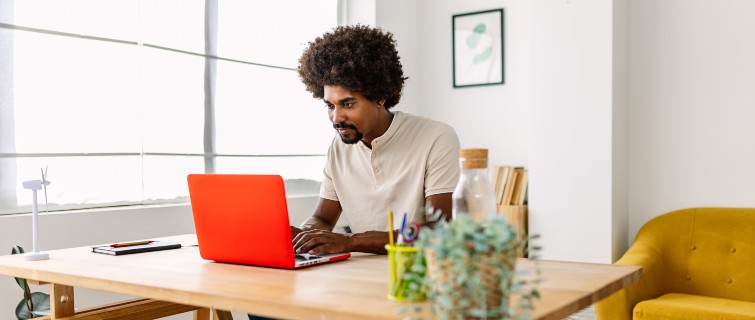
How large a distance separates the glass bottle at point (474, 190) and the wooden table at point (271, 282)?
196 mm

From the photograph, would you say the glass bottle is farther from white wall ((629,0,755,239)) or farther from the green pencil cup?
white wall ((629,0,755,239))

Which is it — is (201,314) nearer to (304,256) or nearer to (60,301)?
(60,301)

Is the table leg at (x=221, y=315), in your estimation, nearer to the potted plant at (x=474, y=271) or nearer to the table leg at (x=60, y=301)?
the table leg at (x=60, y=301)

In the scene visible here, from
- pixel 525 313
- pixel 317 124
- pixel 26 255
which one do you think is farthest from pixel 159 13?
pixel 525 313

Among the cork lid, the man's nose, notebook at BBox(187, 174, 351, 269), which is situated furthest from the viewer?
the man's nose

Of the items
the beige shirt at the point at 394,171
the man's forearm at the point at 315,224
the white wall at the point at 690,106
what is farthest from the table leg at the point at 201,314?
the white wall at the point at 690,106

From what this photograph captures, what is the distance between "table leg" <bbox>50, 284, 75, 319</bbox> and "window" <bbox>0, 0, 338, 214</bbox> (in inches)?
36.8

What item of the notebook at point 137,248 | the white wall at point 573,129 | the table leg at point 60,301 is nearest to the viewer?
the table leg at point 60,301

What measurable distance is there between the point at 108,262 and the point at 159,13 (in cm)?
180

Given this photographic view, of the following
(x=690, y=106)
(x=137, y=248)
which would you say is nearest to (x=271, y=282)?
(x=137, y=248)

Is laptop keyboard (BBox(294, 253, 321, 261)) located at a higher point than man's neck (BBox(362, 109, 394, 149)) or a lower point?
lower

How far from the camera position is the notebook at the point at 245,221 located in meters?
1.59

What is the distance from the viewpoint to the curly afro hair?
7.42 ft

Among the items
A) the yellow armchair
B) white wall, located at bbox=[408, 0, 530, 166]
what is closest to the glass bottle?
the yellow armchair
